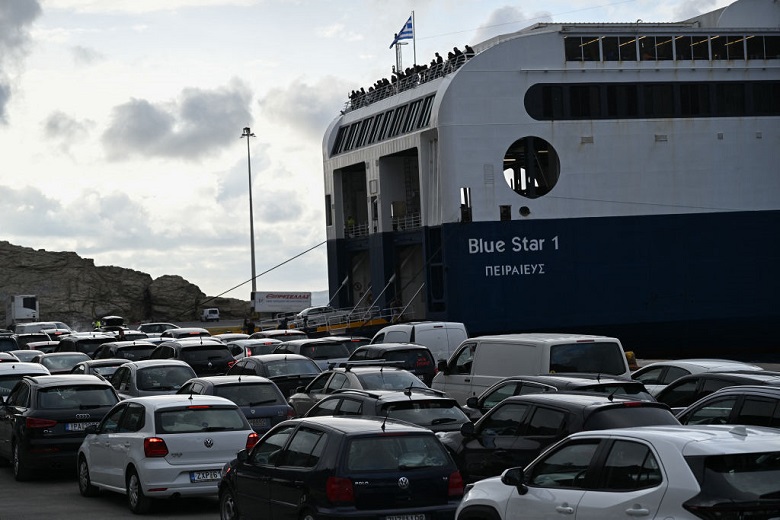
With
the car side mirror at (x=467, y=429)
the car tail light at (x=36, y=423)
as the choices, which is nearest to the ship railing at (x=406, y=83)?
the car tail light at (x=36, y=423)

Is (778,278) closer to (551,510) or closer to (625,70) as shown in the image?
(625,70)

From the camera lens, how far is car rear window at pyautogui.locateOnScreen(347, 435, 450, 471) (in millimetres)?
11227

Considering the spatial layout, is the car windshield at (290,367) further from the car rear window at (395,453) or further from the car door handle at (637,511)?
the car door handle at (637,511)

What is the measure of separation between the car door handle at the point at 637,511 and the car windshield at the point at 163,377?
1507cm

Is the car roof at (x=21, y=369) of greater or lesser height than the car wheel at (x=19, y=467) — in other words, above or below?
above

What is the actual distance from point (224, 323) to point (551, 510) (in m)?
77.3

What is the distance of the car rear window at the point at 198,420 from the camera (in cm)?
1522

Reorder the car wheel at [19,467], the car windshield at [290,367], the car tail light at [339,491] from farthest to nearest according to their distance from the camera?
the car windshield at [290,367]
the car wheel at [19,467]
the car tail light at [339,491]

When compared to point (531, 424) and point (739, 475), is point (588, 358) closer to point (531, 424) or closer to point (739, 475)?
point (531, 424)

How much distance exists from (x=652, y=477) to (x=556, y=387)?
7488mm

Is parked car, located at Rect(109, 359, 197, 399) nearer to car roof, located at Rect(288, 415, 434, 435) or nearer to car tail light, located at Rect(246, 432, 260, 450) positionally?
car tail light, located at Rect(246, 432, 260, 450)

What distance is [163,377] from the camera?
22531 mm

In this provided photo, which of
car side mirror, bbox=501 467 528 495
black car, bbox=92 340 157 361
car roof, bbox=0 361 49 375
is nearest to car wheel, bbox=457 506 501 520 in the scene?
car side mirror, bbox=501 467 528 495

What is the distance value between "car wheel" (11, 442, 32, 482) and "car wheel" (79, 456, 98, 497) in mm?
2143
